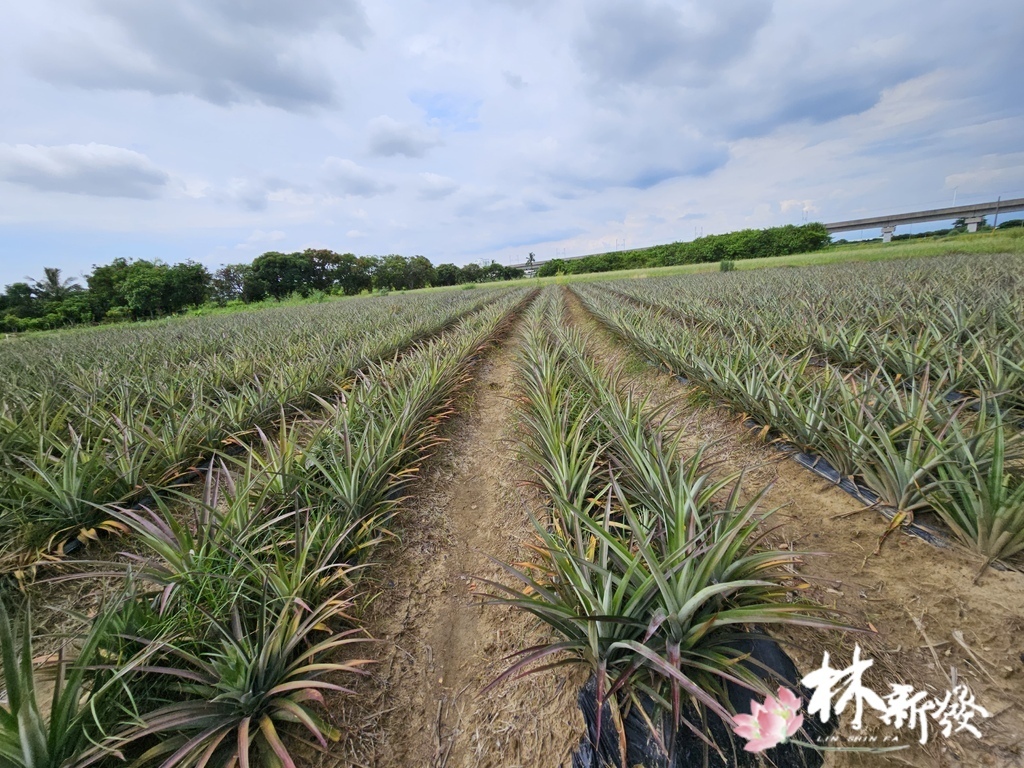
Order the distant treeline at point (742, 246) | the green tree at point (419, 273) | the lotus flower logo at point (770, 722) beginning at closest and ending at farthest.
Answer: the lotus flower logo at point (770, 722) < the distant treeline at point (742, 246) < the green tree at point (419, 273)

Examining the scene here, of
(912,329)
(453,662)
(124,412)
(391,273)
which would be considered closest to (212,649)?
(453,662)

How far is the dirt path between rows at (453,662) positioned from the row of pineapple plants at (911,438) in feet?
5.51

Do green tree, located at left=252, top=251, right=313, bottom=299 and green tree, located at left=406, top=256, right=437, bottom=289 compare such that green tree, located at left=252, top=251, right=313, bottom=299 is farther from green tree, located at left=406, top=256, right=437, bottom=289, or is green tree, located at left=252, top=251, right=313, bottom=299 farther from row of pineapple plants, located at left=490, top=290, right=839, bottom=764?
row of pineapple plants, located at left=490, top=290, right=839, bottom=764

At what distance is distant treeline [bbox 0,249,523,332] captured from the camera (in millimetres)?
25828

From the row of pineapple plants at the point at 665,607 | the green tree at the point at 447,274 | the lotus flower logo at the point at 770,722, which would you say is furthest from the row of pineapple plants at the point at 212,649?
the green tree at the point at 447,274

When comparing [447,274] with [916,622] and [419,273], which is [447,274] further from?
[916,622]

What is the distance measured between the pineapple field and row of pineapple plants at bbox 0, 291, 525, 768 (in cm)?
1

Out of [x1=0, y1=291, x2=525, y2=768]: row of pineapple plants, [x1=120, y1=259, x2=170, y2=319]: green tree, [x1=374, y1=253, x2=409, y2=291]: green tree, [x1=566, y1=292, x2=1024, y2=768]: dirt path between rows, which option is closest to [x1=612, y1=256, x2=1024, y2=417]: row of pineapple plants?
[x1=566, y1=292, x2=1024, y2=768]: dirt path between rows

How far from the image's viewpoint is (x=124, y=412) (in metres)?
3.06

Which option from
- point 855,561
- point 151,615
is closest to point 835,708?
point 855,561

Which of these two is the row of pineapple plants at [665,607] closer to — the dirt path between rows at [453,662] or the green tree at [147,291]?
the dirt path between rows at [453,662]

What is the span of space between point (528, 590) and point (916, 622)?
141cm

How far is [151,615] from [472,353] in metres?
4.56

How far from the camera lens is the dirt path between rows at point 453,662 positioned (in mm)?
1159
